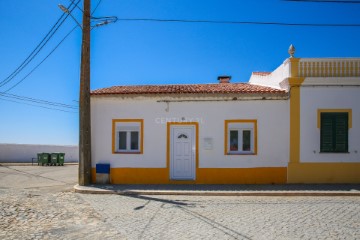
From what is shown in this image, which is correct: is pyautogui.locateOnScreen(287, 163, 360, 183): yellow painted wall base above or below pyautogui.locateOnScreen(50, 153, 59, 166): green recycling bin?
above

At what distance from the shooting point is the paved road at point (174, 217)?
21.6ft

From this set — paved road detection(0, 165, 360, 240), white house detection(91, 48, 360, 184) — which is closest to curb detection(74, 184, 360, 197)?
paved road detection(0, 165, 360, 240)

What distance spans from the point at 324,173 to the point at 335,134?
1.58 metres

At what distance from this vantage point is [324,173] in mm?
A: 13117

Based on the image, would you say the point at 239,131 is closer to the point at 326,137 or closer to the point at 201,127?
the point at 201,127

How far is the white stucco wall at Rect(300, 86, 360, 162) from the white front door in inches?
171

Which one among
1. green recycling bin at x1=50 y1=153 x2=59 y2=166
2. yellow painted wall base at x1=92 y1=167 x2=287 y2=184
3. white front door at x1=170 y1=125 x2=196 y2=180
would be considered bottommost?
green recycling bin at x1=50 y1=153 x2=59 y2=166

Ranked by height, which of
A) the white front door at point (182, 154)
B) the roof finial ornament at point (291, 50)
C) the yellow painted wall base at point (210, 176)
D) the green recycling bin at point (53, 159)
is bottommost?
the green recycling bin at point (53, 159)

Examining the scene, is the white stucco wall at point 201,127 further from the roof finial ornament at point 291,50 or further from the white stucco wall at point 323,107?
the roof finial ornament at point 291,50

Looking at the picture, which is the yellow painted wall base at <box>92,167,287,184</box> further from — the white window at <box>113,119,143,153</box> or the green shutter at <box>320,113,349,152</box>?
the green shutter at <box>320,113,349,152</box>

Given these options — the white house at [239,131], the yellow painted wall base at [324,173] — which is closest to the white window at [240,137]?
the white house at [239,131]

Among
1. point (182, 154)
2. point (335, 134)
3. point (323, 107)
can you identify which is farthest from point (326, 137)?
point (182, 154)

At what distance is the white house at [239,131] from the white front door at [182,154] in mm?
40

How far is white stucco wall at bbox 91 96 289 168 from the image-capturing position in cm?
1335
